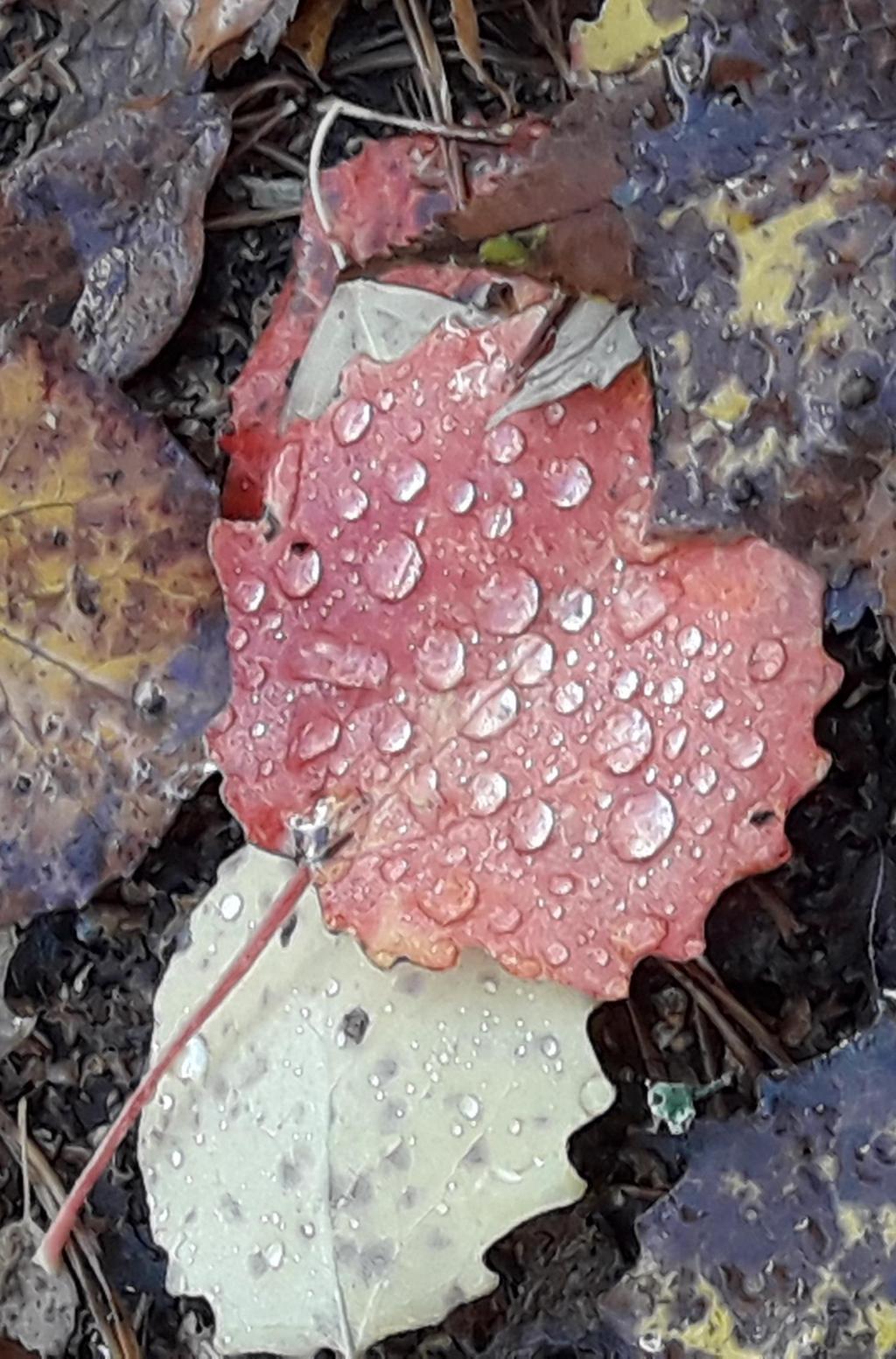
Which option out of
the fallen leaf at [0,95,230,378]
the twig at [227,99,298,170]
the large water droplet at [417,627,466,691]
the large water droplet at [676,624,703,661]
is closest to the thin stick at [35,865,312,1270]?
the large water droplet at [417,627,466,691]

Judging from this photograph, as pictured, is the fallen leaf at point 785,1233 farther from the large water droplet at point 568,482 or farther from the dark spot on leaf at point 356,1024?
the large water droplet at point 568,482

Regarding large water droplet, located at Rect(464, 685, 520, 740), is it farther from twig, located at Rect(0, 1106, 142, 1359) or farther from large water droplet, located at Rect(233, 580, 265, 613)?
twig, located at Rect(0, 1106, 142, 1359)

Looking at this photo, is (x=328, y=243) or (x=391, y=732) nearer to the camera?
(x=391, y=732)

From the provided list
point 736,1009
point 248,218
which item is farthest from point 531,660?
point 248,218

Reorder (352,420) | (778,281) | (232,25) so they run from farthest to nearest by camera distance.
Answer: (232,25), (352,420), (778,281)

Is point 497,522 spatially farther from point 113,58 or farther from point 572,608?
point 113,58
